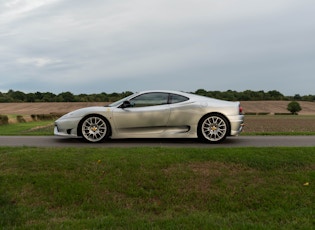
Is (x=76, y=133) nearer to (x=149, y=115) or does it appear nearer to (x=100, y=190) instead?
(x=149, y=115)

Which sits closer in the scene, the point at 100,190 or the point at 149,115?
the point at 100,190

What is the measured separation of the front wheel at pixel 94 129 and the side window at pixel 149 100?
2.99 feet

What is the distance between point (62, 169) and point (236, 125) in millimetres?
4495

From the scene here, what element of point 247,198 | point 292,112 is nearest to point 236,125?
point 247,198

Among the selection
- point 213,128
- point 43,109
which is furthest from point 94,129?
point 43,109

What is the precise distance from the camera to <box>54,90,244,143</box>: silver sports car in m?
7.91

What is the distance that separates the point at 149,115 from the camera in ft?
26.0

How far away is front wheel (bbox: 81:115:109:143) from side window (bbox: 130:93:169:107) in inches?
35.9

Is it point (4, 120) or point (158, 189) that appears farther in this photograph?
point (4, 120)

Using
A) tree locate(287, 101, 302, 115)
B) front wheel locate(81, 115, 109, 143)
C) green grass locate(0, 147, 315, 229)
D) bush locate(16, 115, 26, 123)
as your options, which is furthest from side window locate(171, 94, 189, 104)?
tree locate(287, 101, 302, 115)

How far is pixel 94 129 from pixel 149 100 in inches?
61.9

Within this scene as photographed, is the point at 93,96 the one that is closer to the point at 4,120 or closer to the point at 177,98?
the point at 4,120

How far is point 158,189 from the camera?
4.88m

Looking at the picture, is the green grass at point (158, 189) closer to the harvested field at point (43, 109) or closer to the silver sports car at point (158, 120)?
the silver sports car at point (158, 120)
